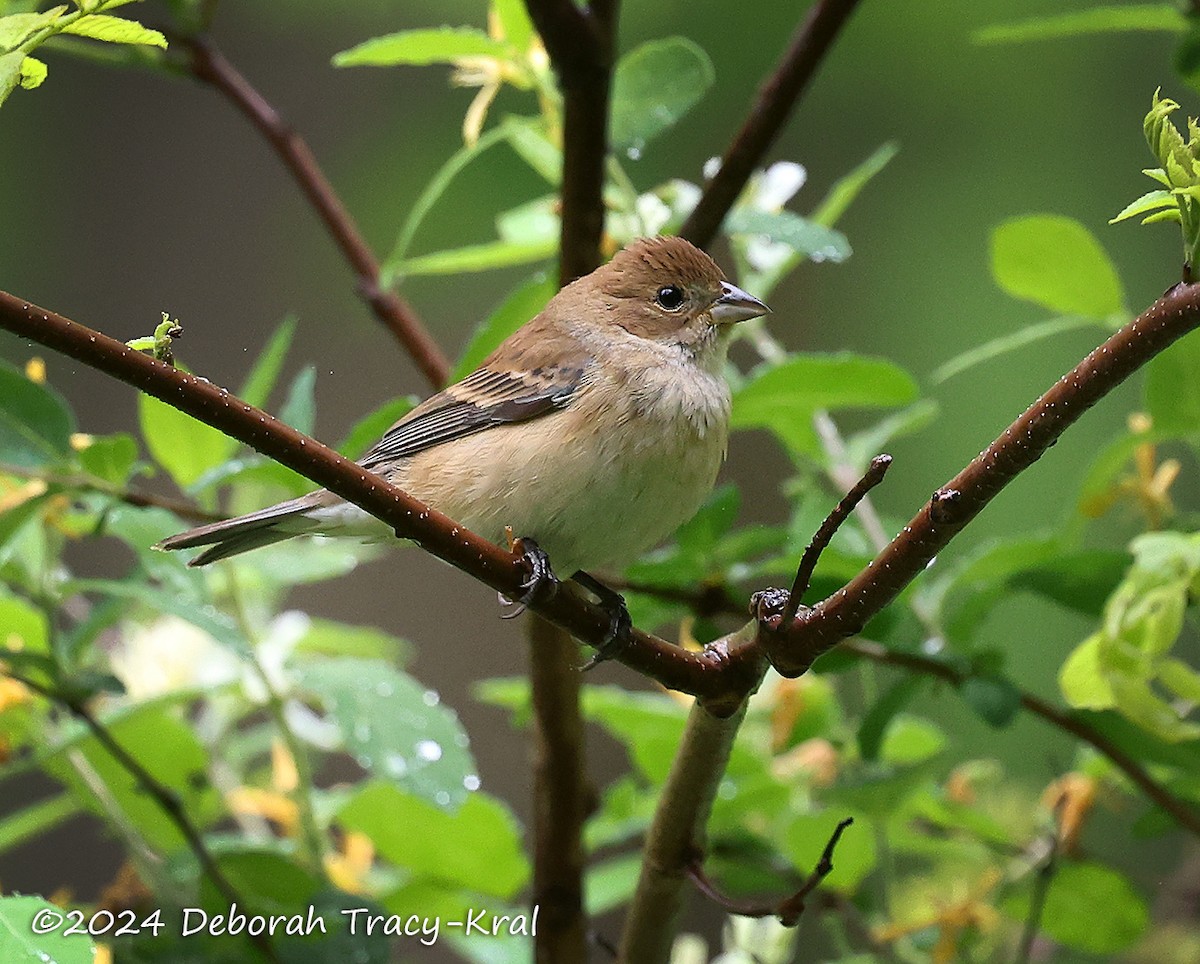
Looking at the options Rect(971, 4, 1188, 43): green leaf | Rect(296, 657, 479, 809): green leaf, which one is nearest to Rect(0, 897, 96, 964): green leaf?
Rect(296, 657, 479, 809): green leaf

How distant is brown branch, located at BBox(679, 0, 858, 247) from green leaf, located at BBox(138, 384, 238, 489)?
88cm

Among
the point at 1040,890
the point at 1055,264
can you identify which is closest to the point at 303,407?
the point at 1055,264

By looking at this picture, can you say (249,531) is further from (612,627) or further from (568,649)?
(612,627)

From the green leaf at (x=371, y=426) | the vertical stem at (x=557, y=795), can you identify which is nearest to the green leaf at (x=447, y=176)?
the green leaf at (x=371, y=426)

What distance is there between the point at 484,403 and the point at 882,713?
87 centimetres

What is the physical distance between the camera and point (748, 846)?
2.30 m

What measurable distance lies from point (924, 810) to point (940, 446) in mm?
744

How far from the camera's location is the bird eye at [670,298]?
2.52 metres

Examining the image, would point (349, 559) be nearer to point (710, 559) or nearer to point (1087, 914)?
point (710, 559)

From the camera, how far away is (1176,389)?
192 cm

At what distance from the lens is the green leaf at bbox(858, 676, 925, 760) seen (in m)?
1.95

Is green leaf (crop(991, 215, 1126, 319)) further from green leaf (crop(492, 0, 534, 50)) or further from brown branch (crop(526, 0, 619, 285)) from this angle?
green leaf (crop(492, 0, 534, 50))

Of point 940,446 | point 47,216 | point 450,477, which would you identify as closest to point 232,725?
point 450,477

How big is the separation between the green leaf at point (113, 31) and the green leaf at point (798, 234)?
1.02 metres
